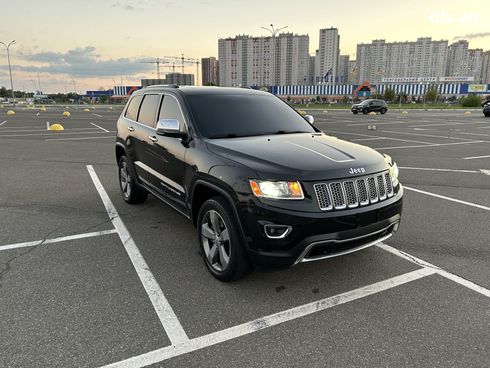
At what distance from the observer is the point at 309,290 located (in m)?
3.53

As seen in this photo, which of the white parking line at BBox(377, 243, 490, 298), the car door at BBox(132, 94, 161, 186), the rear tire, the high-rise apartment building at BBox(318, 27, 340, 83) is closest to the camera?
the white parking line at BBox(377, 243, 490, 298)

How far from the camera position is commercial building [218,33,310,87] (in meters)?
127

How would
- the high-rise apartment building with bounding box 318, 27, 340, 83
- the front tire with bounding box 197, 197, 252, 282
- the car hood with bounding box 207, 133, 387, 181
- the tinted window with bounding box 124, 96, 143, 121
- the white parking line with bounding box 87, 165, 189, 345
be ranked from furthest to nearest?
the high-rise apartment building with bounding box 318, 27, 340, 83 < the tinted window with bounding box 124, 96, 143, 121 < the front tire with bounding box 197, 197, 252, 282 < the car hood with bounding box 207, 133, 387, 181 < the white parking line with bounding box 87, 165, 189, 345

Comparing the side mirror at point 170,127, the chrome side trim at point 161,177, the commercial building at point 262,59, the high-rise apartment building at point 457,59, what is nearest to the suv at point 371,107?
the chrome side trim at point 161,177

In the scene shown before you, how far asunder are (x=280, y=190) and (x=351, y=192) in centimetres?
63

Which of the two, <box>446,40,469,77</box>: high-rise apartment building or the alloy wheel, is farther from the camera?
<box>446,40,469,77</box>: high-rise apartment building

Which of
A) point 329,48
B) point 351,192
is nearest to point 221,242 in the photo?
point 351,192

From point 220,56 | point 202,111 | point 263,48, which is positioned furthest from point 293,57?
point 202,111

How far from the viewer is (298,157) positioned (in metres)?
3.38

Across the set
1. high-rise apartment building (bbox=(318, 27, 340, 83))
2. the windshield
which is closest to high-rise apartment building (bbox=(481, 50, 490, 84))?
high-rise apartment building (bbox=(318, 27, 340, 83))

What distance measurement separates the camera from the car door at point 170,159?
4176 mm

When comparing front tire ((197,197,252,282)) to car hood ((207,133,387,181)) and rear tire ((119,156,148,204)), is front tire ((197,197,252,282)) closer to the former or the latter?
car hood ((207,133,387,181))

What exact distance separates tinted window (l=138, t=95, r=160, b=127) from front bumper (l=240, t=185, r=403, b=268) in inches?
100

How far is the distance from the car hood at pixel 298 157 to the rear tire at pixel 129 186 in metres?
2.46
